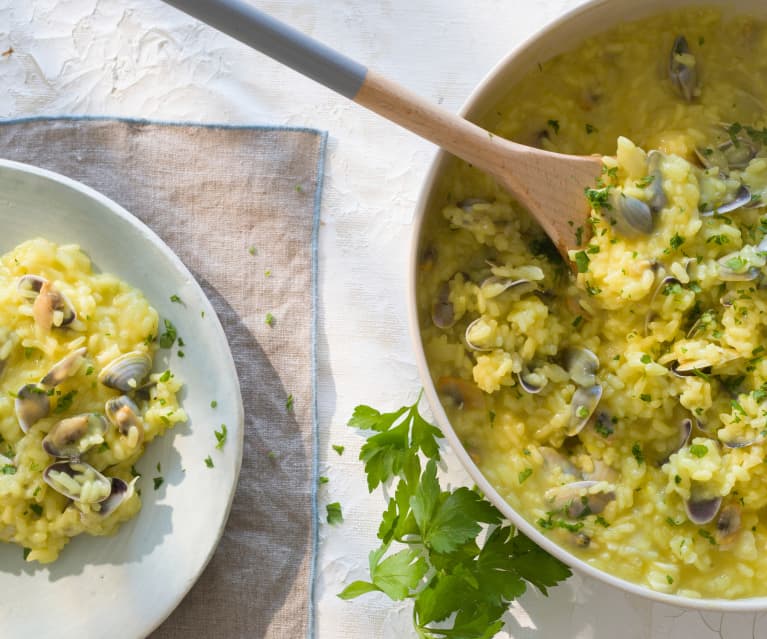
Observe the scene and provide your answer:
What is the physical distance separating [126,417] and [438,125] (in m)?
1.12

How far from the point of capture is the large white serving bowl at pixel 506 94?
1.92 meters

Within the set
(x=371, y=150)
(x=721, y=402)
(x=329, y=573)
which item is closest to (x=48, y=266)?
(x=371, y=150)

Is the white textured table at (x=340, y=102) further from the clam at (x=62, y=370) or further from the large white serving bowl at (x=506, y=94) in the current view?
the clam at (x=62, y=370)

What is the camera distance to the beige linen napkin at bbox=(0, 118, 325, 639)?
249 cm

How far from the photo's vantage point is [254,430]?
8.26 ft

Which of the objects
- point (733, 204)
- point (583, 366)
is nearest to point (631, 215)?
point (733, 204)

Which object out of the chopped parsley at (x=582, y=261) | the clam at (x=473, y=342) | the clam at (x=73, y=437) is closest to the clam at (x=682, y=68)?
the chopped parsley at (x=582, y=261)

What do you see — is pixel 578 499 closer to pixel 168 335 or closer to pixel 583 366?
pixel 583 366

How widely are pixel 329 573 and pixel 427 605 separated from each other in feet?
1.36

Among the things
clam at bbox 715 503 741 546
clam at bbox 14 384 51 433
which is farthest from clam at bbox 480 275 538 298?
clam at bbox 14 384 51 433

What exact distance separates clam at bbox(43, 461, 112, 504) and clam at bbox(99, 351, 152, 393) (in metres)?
0.23

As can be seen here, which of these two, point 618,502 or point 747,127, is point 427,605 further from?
point 747,127

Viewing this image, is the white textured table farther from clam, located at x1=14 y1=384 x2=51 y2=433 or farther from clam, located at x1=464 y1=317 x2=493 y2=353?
clam, located at x1=14 y1=384 x2=51 y2=433

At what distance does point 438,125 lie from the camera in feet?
6.37
